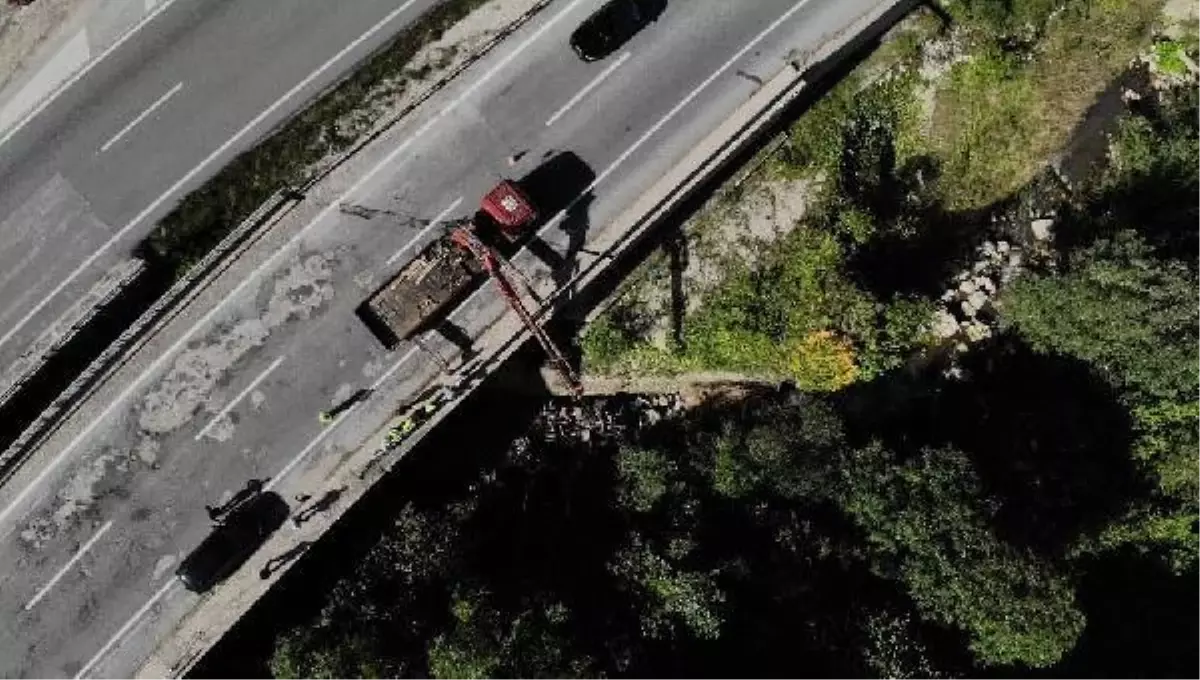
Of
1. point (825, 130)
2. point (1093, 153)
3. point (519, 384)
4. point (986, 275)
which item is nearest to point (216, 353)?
point (519, 384)

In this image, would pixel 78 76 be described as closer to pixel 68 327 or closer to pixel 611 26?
pixel 68 327

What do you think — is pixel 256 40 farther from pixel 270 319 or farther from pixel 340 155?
pixel 270 319

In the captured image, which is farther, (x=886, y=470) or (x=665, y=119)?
(x=665, y=119)

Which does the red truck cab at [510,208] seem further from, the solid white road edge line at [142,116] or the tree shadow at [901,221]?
the tree shadow at [901,221]

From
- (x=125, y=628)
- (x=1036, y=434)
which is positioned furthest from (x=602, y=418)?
(x=125, y=628)

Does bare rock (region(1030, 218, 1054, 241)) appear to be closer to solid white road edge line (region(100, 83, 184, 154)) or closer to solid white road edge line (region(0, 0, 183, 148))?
solid white road edge line (region(100, 83, 184, 154))

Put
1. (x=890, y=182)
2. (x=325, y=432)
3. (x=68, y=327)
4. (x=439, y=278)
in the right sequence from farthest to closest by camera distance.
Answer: (x=890, y=182)
(x=68, y=327)
(x=325, y=432)
(x=439, y=278)

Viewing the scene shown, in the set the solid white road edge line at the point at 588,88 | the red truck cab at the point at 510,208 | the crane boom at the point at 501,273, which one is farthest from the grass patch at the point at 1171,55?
the crane boom at the point at 501,273
